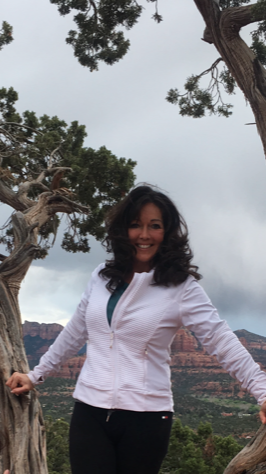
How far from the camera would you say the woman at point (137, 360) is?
71.4 inches

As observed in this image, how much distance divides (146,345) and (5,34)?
9079mm

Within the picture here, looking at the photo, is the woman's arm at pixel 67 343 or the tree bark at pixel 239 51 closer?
the woman's arm at pixel 67 343

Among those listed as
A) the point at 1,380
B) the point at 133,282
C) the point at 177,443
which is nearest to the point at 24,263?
the point at 1,380

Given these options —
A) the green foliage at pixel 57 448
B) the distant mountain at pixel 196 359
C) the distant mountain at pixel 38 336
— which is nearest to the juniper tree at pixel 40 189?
the green foliage at pixel 57 448

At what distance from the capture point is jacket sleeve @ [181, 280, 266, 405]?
181cm

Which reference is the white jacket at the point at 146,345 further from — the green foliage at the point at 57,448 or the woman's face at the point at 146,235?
the green foliage at the point at 57,448

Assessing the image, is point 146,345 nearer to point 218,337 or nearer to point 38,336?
point 218,337

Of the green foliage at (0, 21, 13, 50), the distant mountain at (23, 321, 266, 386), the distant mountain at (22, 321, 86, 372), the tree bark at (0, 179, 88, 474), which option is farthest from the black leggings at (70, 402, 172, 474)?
the distant mountain at (22, 321, 86, 372)

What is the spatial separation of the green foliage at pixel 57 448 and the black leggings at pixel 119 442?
582 inches

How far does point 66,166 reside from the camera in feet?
33.1

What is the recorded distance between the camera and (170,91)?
8.28 m

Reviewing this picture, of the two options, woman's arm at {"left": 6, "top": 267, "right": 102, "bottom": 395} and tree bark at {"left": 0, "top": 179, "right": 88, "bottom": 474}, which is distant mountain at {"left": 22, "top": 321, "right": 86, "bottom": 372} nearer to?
tree bark at {"left": 0, "top": 179, "right": 88, "bottom": 474}

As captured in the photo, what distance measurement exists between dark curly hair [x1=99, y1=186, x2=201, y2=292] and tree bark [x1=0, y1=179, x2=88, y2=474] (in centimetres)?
300

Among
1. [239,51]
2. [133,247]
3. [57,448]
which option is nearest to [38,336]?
[57,448]
